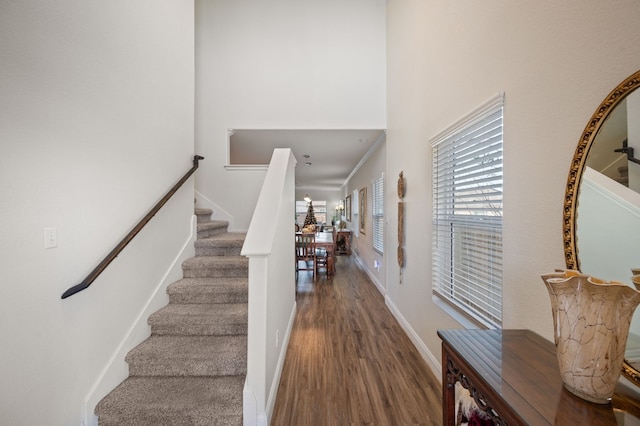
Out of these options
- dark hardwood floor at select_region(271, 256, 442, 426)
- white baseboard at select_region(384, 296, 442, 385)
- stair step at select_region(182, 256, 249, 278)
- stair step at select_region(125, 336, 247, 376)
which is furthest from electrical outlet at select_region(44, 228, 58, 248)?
white baseboard at select_region(384, 296, 442, 385)

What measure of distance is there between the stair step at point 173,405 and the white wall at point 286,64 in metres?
2.50

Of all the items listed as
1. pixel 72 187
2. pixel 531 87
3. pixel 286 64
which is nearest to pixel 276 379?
pixel 72 187

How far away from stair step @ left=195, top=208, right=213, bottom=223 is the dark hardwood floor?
6.17ft

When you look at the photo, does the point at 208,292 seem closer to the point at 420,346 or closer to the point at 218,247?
the point at 218,247

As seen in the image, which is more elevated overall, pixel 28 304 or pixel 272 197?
pixel 272 197

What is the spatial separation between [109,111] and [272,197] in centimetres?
127

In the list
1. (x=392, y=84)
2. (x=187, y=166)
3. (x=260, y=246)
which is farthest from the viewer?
(x=392, y=84)

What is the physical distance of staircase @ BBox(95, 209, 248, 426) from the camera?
4.70ft

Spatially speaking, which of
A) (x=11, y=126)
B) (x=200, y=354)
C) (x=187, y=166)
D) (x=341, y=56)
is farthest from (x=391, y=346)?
(x=341, y=56)

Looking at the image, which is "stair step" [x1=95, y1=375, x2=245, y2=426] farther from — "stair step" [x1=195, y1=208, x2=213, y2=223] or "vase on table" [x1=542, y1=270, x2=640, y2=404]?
"stair step" [x1=195, y1=208, x2=213, y2=223]

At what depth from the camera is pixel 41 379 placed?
120cm

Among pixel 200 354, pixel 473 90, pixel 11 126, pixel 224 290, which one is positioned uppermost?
pixel 473 90

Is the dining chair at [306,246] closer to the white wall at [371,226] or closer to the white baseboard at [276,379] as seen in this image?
the white wall at [371,226]

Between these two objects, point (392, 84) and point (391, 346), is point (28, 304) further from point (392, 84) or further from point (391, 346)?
point (392, 84)
